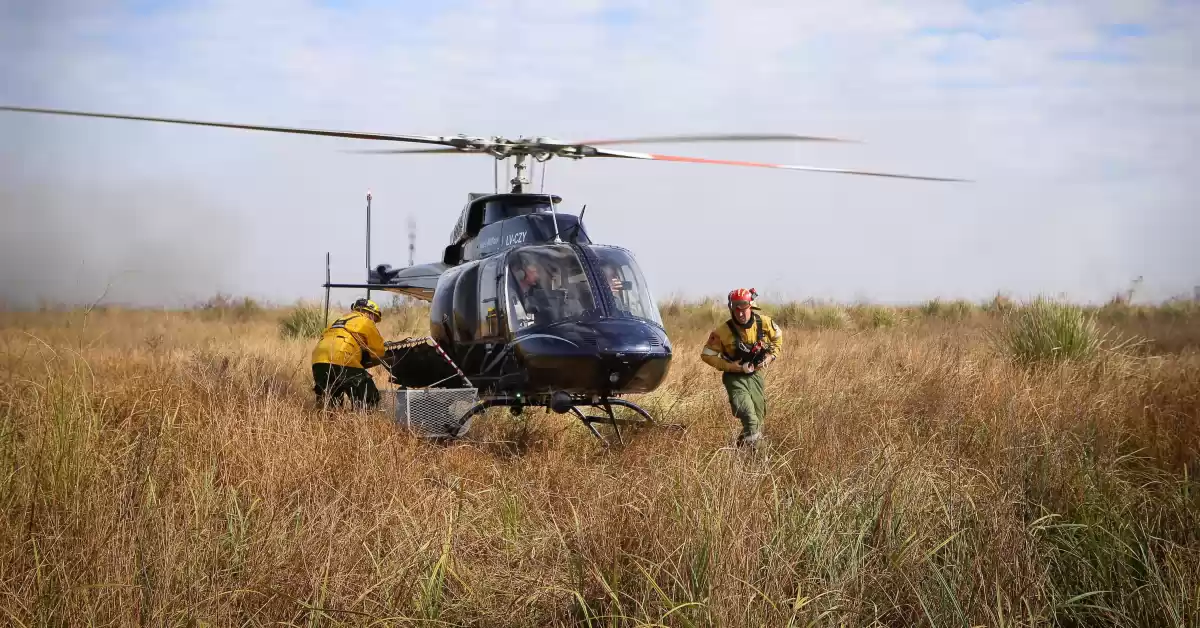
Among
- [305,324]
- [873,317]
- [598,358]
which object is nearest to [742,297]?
[598,358]

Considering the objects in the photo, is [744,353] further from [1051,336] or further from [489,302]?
[1051,336]

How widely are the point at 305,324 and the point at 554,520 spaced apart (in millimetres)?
15330

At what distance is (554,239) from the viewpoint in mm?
7668

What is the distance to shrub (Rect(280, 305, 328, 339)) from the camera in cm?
1823

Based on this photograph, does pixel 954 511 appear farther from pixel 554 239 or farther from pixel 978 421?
pixel 554 239

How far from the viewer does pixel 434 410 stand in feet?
24.1

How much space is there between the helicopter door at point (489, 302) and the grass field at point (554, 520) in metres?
0.89

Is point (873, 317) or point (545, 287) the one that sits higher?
point (545, 287)

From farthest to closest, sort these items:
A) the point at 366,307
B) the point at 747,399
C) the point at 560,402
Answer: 1. the point at 366,307
2. the point at 747,399
3. the point at 560,402

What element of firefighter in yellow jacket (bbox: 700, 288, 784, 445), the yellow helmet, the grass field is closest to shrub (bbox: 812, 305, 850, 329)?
firefighter in yellow jacket (bbox: 700, 288, 784, 445)

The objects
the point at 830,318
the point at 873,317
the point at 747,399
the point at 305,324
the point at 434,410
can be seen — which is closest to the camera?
the point at 434,410

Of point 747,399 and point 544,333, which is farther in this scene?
point 747,399

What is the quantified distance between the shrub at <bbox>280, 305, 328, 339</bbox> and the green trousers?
38.8 ft

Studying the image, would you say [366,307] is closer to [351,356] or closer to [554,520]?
[351,356]
